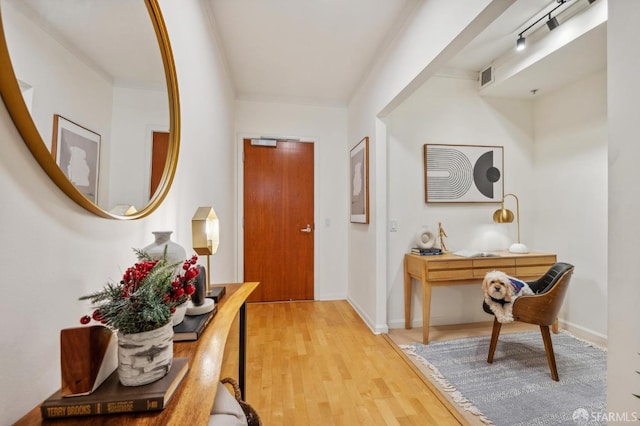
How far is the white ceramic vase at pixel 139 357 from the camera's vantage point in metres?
0.53

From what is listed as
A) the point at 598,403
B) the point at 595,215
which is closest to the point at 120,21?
the point at 598,403

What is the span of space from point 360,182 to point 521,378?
2.13m

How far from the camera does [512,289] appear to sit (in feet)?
6.33

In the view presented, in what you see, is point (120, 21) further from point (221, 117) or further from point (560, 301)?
point (560, 301)

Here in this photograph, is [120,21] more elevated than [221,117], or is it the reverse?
[221,117]

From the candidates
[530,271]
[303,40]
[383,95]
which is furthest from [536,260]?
[303,40]

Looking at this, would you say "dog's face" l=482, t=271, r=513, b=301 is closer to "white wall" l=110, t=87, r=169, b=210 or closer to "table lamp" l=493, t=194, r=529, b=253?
"table lamp" l=493, t=194, r=529, b=253

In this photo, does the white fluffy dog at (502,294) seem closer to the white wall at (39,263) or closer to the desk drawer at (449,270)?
the desk drawer at (449,270)

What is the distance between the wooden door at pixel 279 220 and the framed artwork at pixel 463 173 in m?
1.53

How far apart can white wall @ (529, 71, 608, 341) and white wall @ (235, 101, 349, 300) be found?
7.31 feet

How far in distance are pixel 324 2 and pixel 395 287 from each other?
2562mm

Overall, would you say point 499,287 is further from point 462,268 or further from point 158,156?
point 158,156

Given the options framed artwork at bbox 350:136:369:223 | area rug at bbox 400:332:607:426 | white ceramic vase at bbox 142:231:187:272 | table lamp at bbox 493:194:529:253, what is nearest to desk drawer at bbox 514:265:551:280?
table lamp at bbox 493:194:529:253

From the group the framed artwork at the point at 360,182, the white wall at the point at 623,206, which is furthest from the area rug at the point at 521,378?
the framed artwork at the point at 360,182
